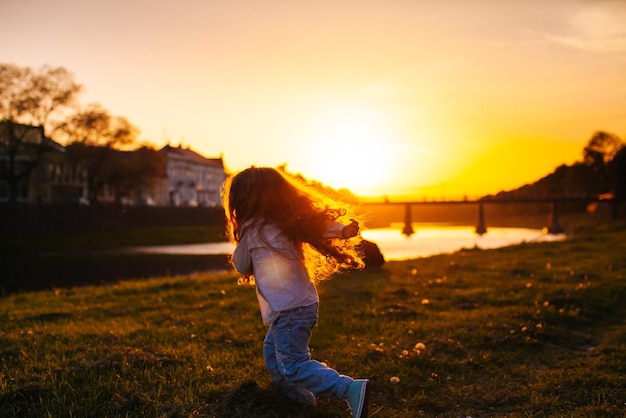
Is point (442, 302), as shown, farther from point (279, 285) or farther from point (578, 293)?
point (279, 285)

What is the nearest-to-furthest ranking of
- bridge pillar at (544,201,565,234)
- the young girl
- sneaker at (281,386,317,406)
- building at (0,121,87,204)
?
1. the young girl
2. sneaker at (281,386,317,406)
3. building at (0,121,87,204)
4. bridge pillar at (544,201,565,234)

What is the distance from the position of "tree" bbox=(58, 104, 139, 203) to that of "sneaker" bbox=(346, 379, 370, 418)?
55.7m

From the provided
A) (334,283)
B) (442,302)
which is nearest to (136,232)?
(334,283)

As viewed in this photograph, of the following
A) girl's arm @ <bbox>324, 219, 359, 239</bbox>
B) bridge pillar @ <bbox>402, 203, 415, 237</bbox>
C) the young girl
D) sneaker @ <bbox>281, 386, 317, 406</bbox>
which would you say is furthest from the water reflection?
girl's arm @ <bbox>324, 219, 359, 239</bbox>

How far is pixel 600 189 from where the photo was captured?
299 feet

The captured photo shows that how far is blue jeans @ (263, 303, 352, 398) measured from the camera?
3.73 m

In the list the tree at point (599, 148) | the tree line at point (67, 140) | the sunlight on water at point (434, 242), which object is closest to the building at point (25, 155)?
the tree line at point (67, 140)

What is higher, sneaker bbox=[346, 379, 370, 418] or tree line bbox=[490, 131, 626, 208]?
tree line bbox=[490, 131, 626, 208]

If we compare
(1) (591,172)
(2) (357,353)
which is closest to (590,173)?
(1) (591,172)

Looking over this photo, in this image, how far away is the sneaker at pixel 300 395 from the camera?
4.00 m

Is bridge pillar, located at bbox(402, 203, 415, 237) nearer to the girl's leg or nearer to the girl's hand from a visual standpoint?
the girl's leg

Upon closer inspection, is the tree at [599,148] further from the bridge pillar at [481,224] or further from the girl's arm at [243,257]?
the girl's arm at [243,257]

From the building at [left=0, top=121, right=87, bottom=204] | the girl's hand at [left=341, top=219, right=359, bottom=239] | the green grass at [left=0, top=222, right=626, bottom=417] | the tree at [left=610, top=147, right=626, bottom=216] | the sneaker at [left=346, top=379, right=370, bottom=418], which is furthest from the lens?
the tree at [left=610, top=147, right=626, bottom=216]

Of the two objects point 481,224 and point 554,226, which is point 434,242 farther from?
point 481,224
